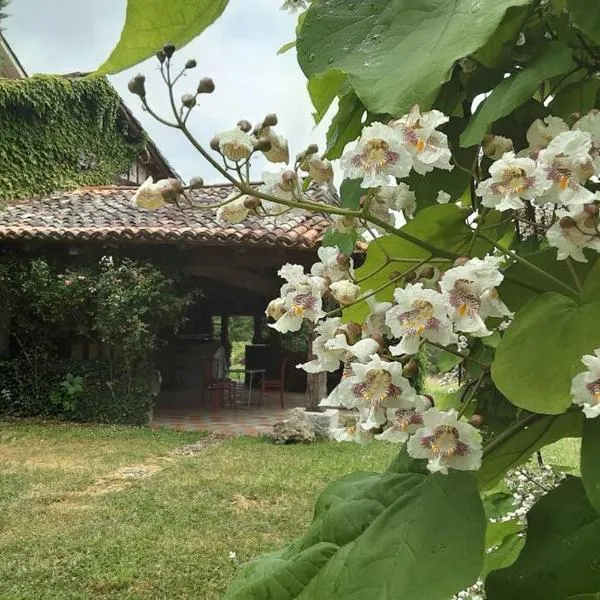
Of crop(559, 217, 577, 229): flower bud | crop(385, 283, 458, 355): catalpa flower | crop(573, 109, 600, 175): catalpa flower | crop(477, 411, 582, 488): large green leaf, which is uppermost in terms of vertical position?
crop(573, 109, 600, 175): catalpa flower

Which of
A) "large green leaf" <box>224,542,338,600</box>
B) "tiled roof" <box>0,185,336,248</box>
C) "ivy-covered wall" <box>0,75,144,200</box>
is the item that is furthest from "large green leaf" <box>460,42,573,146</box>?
"ivy-covered wall" <box>0,75,144,200</box>

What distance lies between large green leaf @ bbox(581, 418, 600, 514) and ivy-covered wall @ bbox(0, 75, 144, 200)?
11372 millimetres

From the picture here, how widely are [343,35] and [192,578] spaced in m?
3.88

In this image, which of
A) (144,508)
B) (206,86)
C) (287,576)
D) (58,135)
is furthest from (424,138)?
(58,135)

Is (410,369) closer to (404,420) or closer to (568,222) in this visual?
(404,420)

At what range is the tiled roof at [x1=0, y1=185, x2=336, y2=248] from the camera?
8.55m

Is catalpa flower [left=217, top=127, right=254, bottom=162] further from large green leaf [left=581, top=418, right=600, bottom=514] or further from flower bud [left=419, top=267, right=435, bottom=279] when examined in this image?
large green leaf [left=581, top=418, right=600, bottom=514]

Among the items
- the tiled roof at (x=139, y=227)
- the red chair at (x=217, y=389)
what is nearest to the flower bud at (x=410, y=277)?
the tiled roof at (x=139, y=227)

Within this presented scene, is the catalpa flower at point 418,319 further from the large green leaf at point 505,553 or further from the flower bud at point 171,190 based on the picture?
the large green leaf at point 505,553

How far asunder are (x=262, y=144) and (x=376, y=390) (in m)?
0.23

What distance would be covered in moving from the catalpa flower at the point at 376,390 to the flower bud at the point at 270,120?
232 mm

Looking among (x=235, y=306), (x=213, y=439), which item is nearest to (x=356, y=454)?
(x=213, y=439)

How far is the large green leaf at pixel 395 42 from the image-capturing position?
439mm

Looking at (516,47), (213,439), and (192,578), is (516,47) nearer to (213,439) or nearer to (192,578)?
(192,578)
